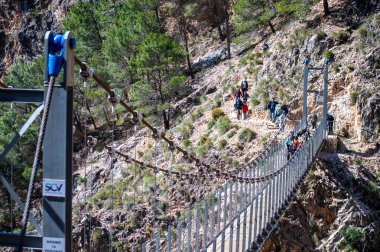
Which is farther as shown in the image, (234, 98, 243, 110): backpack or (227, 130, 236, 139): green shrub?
(234, 98, 243, 110): backpack

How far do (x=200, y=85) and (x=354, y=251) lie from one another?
11.0 meters

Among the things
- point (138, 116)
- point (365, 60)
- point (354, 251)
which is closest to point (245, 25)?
point (365, 60)

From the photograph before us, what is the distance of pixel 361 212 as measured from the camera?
33.5 feet

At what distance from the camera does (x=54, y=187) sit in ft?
7.35

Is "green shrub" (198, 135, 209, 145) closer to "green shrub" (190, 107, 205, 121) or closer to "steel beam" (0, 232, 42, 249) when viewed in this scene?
"green shrub" (190, 107, 205, 121)

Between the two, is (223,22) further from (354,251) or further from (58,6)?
(354,251)

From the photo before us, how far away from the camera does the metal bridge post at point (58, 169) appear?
223 cm

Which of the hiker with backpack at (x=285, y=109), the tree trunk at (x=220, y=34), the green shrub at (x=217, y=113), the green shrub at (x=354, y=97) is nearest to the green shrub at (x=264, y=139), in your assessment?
the hiker with backpack at (x=285, y=109)

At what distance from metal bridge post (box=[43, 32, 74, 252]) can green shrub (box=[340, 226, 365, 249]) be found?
28.4ft

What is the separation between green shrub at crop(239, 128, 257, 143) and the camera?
13297 millimetres

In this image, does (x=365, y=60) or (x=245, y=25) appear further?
(x=245, y=25)

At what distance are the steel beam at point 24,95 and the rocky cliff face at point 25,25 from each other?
28.9 metres

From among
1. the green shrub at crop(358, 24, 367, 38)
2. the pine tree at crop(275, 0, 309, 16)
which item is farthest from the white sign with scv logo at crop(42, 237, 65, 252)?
the pine tree at crop(275, 0, 309, 16)

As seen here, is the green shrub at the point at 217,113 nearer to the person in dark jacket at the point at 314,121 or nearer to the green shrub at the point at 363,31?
the person in dark jacket at the point at 314,121
